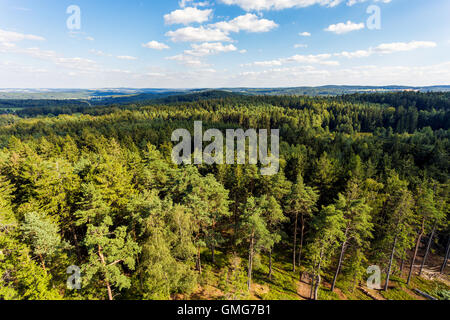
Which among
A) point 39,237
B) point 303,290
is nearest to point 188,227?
point 39,237

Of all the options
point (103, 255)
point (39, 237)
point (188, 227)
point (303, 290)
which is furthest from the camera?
point (303, 290)

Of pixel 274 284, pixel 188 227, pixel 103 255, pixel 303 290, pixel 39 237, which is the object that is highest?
pixel 39 237

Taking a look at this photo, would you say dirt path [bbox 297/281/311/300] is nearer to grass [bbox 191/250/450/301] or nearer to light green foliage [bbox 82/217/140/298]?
grass [bbox 191/250/450/301]

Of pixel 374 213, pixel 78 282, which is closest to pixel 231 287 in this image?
pixel 78 282

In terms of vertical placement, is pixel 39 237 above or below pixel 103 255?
above

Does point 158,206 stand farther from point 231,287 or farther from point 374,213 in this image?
point 374,213

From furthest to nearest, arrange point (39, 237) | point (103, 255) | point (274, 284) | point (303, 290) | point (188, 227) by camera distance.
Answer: point (274, 284)
point (303, 290)
point (188, 227)
point (103, 255)
point (39, 237)

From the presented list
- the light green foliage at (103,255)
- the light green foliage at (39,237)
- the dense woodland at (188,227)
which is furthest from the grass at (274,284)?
the light green foliage at (39,237)

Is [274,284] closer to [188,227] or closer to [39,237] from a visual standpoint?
[188,227]

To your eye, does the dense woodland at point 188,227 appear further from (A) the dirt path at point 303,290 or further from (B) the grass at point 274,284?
(A) the dirt path at point 303,290

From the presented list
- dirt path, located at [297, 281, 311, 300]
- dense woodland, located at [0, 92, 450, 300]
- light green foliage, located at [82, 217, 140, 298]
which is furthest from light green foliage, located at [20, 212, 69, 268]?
dirt path, located at [297, 281, 311, 300]
